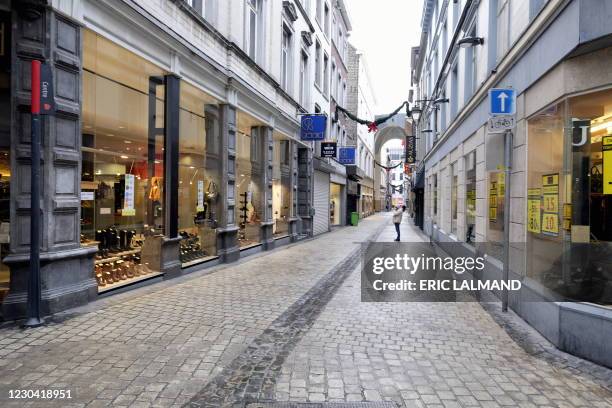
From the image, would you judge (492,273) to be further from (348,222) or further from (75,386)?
(348,222)

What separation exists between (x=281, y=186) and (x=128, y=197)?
8984mm

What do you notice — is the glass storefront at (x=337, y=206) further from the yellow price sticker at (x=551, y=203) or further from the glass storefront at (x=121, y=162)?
the yellow price sticker at (x=551, y=203)

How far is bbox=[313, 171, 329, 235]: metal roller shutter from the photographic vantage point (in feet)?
69.9

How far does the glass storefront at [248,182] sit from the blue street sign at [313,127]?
3.68 metres

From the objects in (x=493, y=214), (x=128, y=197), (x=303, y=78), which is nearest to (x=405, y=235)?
(x=303, y=78)

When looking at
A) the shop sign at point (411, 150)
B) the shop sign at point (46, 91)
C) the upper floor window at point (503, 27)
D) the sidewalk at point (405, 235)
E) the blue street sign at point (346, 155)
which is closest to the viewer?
the shop sign at point (46, 91)

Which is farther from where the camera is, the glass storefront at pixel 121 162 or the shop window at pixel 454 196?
the shop window at pixel 454 196

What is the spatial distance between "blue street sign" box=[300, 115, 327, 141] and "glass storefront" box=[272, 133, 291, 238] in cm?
81

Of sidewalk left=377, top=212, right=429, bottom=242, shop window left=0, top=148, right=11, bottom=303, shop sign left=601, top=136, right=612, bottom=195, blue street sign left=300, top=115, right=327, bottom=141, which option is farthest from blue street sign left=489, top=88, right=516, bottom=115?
sidewalk left=377, top=212, right=429, bottom=242

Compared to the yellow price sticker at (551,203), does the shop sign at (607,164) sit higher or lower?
higher

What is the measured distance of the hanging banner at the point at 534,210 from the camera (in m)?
6.09

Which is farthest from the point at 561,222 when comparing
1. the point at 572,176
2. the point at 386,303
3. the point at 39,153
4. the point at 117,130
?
the point at 117,130

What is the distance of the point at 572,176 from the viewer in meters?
5.24

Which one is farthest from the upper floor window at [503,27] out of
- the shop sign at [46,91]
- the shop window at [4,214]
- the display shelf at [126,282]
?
the shop window at [4,214]
